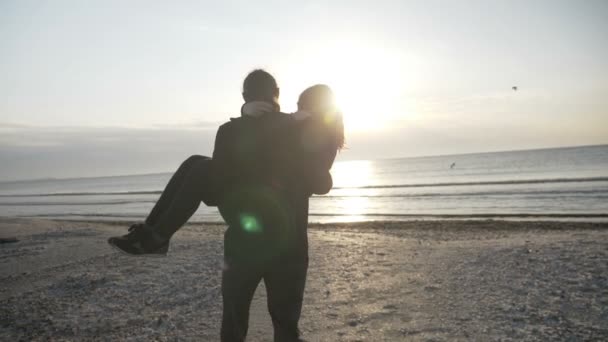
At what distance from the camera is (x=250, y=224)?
87.4 inches

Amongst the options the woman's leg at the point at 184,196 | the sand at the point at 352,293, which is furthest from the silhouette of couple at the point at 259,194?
the sand at the point at 352,293

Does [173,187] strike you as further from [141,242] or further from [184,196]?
[141,242]

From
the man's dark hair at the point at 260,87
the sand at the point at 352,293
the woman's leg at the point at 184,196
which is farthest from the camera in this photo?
the sand at the point at 352,293

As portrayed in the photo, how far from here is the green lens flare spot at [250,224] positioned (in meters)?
A: 2.21

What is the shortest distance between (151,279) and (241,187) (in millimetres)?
6019

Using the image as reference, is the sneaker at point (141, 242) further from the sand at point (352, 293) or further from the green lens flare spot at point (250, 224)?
the sand at point (352, 293)

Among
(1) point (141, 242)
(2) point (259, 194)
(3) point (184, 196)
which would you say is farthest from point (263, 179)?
(1) point (141, 242)

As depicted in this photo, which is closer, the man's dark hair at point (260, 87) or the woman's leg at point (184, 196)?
the woman's leg at point (184, 196)

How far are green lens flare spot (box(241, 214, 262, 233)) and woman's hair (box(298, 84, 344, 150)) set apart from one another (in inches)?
28.3

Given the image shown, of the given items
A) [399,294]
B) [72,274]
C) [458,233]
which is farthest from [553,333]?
[458,233]

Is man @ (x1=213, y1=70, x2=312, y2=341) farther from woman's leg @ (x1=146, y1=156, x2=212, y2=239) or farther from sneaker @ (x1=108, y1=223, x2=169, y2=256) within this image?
sneaker @ (x1=108, y1=223, x2=169, y2=256)

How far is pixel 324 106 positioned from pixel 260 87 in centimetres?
42

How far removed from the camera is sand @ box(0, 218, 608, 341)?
480cm

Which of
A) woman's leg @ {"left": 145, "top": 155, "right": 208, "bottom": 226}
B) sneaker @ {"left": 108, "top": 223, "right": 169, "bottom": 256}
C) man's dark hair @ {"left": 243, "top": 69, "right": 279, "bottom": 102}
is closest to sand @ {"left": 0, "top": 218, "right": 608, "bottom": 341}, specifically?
sneaker @ {"left": 108, "top": 223, "right": 169, "bottom": 256}
